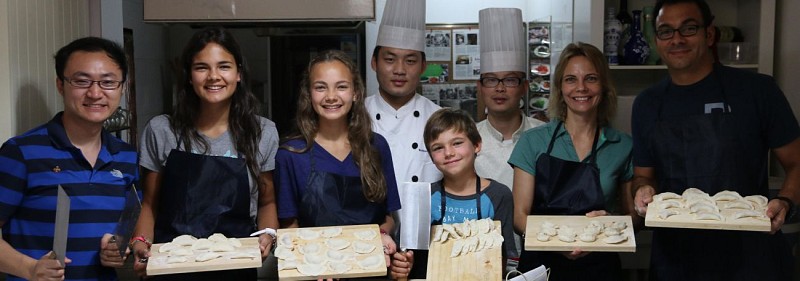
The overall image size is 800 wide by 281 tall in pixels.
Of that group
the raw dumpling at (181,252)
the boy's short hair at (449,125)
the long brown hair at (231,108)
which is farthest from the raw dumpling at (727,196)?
the raw dumpling at (181,252)

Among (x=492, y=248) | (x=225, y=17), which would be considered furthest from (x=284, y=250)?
(x=225, y=17)

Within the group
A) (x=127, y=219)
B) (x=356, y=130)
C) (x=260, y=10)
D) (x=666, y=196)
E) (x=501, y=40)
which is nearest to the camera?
(x=127, y=219)

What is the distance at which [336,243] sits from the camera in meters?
1.78

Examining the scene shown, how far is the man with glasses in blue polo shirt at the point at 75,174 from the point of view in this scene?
5.52ft

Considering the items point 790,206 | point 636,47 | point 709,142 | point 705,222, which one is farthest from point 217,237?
point 636,47

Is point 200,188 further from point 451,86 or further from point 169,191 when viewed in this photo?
point 451,86

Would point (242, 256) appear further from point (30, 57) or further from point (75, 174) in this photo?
point (30, 57)

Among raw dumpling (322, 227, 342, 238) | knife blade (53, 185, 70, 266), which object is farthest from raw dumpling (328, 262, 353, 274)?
knife blade (53, 185, 70, 266)

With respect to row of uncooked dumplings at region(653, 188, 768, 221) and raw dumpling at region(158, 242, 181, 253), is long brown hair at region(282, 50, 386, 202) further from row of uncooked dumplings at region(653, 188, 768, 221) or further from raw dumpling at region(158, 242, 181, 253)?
row of uncooked dumplings at region(653, 188, 768, 221)

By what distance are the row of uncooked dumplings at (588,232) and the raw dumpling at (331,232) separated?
46cm

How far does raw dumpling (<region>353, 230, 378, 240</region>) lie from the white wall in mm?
855

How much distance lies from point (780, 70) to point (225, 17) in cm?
196

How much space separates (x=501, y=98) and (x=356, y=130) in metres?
0.57

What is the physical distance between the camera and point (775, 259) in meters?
1.99
